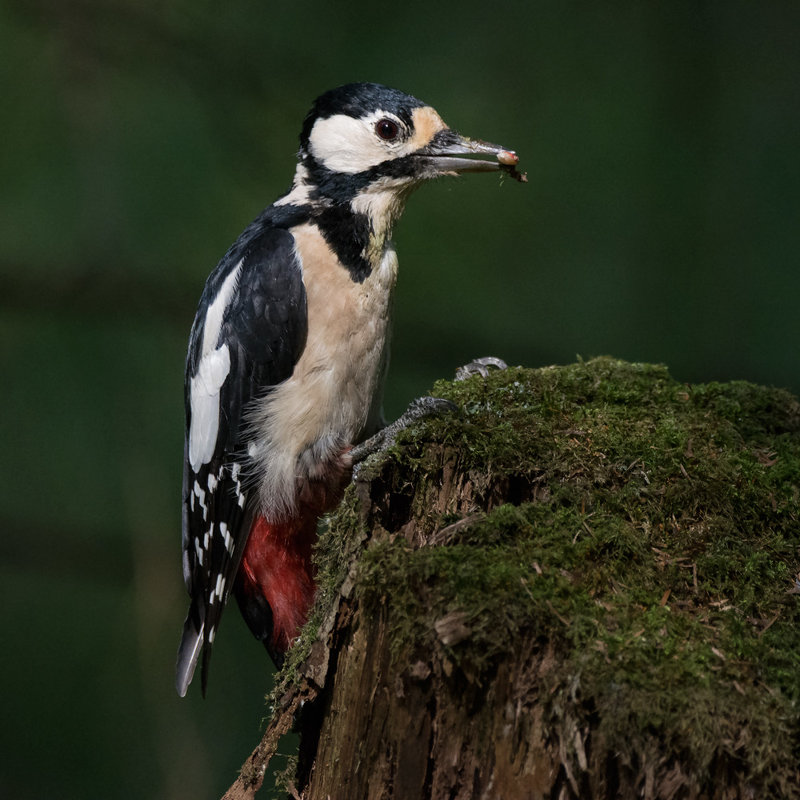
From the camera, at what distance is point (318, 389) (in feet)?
7.00

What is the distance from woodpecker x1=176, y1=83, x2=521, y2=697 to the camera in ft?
7.01

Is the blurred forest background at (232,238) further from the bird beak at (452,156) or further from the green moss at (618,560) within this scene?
the green moss at (618,560)

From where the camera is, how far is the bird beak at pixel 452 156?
225 centimetres

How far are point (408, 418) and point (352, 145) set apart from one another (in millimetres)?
885

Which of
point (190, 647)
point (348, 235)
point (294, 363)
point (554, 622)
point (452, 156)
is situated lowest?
point (190, 647)

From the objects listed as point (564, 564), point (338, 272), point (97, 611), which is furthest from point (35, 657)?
point (564, 564)

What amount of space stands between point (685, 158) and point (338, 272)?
10.3 feet

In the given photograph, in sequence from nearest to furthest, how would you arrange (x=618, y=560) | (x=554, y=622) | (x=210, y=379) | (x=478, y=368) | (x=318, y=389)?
(x=554, y=622) → (x=618, y=560) → (x=318, y=389) → (x=210, y=379) → (x=478, y=368)

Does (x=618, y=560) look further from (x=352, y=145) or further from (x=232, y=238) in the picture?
(x=232, y=238)

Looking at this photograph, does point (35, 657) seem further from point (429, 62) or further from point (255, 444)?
point (429, 62)

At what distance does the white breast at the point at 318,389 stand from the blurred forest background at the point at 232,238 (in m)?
2.13

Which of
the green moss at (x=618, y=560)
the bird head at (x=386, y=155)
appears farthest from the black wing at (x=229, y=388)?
the green moss at (x=618, y=560)

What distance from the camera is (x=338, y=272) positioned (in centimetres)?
217

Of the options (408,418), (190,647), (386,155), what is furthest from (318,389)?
(190,647)
